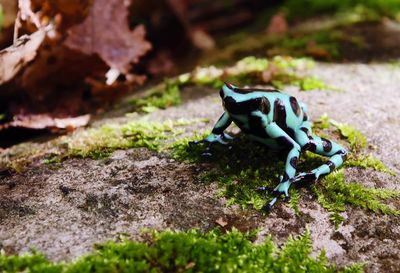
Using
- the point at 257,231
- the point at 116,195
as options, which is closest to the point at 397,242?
the point at 257,231

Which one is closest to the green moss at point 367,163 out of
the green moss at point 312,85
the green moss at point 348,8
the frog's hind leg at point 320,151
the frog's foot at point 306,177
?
the frog's hind leg at point 320,151

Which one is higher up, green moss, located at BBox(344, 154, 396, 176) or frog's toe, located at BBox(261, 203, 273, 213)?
frog's toe, located at BBox(261, 203, 273, 213)

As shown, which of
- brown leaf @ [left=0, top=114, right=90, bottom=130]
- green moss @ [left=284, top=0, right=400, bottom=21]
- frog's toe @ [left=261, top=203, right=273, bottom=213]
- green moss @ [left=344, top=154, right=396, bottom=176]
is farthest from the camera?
green moss @ [left=284, top=0, right=400, bottom=21]

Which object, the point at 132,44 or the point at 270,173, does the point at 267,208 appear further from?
the point at 132,44

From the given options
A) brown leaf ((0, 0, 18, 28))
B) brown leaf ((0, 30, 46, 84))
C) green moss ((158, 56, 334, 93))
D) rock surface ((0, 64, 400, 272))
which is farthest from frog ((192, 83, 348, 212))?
brown leaf ((0, 0, 18, 28))

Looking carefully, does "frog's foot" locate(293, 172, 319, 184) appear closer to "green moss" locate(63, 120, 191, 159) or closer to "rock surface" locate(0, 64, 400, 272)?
"rock surface" locate(0, 64, 400, 272)
